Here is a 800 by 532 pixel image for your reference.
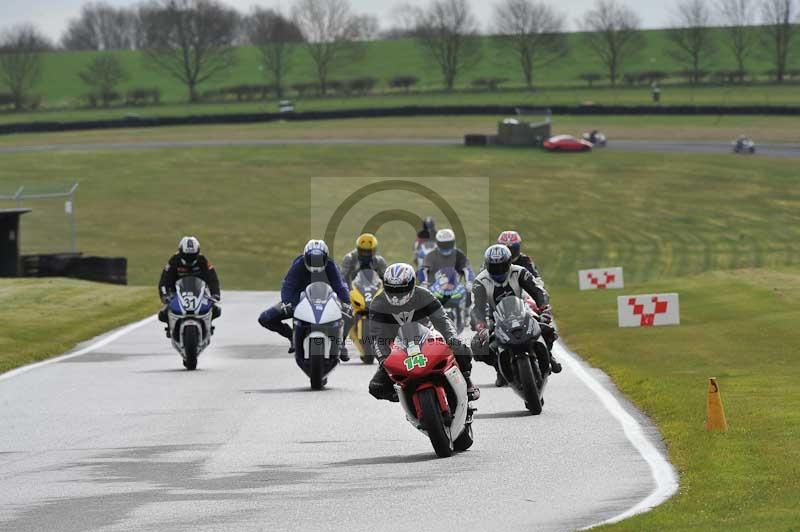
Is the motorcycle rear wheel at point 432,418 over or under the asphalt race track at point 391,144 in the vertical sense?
over

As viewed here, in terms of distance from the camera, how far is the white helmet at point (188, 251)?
65.9 feet

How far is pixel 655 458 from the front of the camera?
1176 cm

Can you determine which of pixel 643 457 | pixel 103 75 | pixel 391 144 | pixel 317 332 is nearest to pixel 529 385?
pixel 643 457

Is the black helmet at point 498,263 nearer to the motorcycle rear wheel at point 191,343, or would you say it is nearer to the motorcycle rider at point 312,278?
the motorcycle rider at point 312,278

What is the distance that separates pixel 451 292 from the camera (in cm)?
2333

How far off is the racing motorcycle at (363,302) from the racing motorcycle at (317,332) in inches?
96.4

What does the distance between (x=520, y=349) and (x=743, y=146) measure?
2442 inches

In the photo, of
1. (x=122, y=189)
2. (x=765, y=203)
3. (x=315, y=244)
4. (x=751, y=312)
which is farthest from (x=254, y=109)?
(x=315, y=244)

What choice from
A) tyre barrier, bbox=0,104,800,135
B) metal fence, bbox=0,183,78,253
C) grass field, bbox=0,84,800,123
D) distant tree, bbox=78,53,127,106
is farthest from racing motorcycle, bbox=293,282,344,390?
distant tree, bbox=78,53,127,106

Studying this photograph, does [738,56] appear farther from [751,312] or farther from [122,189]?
[751,312]

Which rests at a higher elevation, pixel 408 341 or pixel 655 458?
pixel 408 341

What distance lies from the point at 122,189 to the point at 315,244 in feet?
172

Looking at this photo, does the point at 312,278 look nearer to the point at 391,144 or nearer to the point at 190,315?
the point at 190,315

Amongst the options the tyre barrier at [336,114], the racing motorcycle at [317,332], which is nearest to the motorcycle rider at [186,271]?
the racing motorcycle at [317,332]
